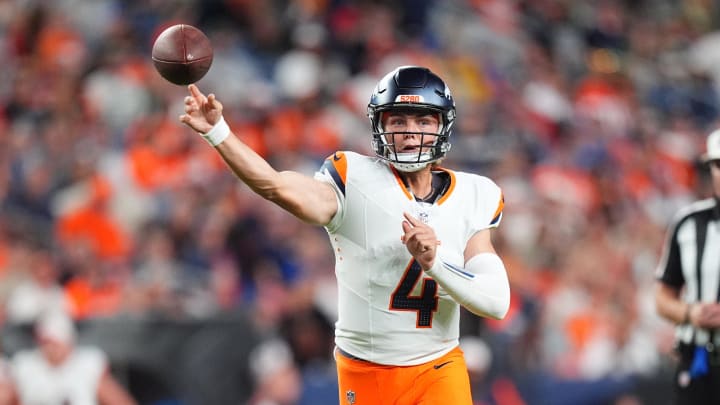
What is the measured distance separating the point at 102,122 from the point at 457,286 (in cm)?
634

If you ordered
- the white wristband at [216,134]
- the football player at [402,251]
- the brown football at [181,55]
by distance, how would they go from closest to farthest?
the white wristband at [216,134]
the brown football at [181,55]
the football player at [402,251]

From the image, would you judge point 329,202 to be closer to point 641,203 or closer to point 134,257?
point 134,257

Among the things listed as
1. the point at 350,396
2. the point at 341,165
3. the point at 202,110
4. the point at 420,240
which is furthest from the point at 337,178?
the point at 350,396

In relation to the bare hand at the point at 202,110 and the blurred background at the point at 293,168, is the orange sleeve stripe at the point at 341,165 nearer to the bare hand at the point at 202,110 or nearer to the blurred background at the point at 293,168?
the bare hand at the point at 202,110

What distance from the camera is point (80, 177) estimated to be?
916 centimetres

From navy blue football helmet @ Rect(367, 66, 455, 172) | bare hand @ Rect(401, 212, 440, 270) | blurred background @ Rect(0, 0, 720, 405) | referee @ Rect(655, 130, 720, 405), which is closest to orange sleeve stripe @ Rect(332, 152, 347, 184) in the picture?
navy blue football helmet @ Rect(367, 66, 455, 172)

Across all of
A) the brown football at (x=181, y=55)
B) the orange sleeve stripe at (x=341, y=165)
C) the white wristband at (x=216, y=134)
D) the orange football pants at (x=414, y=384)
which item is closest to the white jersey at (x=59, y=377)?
the orange football pants at (x=414, y=384)

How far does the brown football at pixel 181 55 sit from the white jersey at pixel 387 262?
634mm

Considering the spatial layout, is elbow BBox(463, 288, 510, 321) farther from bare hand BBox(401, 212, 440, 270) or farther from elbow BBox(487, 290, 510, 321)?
bare hand BBox(401, 212, 440, 270)

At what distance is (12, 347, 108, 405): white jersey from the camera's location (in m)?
7.36

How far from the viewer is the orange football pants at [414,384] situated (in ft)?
14.5

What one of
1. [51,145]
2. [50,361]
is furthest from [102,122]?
[50,361]

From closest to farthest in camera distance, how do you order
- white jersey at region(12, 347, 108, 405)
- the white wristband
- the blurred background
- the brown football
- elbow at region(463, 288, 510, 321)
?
the white wristband → the brown football → elbow at region(463, 288, 510, 321) → white jersey at region(12, 347, 108, 405) → the blurred background

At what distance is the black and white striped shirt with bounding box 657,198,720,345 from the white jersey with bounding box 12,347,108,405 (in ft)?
11.7
